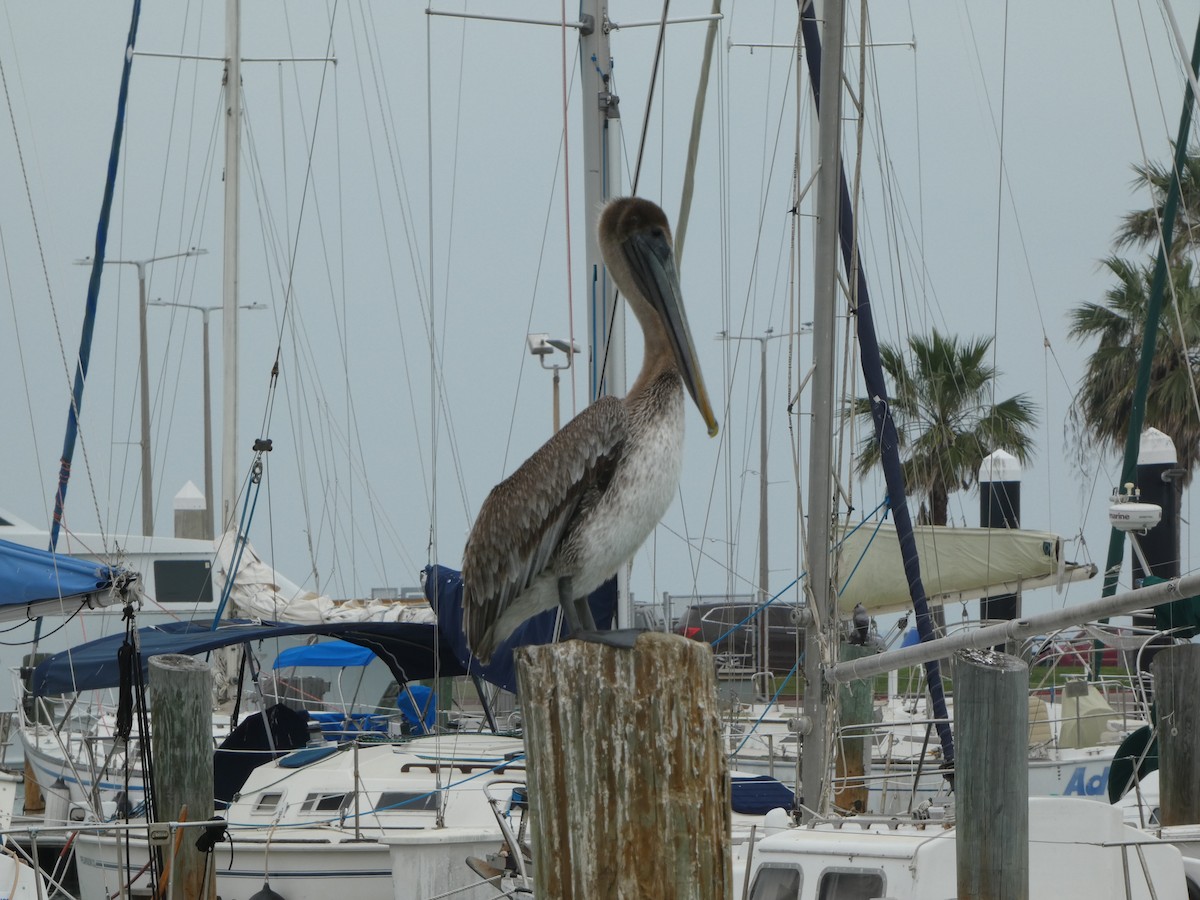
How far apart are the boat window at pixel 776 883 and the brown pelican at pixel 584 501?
2206 millimetres

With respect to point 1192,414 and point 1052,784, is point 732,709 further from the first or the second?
point 1192,414

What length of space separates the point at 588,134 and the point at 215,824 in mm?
5647

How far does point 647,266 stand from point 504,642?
488 centimetres

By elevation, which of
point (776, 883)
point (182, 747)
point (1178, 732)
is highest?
point (182, 747)

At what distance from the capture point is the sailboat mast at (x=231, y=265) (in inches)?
706

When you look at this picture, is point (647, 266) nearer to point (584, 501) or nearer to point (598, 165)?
point (584, 501)

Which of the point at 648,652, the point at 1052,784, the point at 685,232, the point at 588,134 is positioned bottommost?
the point at 1052,784

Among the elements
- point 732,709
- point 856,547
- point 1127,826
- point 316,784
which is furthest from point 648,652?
point 856,547

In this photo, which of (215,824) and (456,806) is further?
(456,806)

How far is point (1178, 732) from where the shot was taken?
9008mm

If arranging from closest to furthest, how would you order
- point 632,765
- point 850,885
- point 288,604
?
point 632,765 < point 850,885 < point 288,604

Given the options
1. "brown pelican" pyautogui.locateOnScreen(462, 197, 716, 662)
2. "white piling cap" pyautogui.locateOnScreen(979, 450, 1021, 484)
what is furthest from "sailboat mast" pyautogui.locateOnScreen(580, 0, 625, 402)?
"white piling cap" pyautogui.locateOnScreen(979, 450, 1021, 484)

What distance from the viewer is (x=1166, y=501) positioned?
14.0 m

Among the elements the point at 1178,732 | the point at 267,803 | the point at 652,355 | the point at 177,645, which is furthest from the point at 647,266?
the point at 177,645
